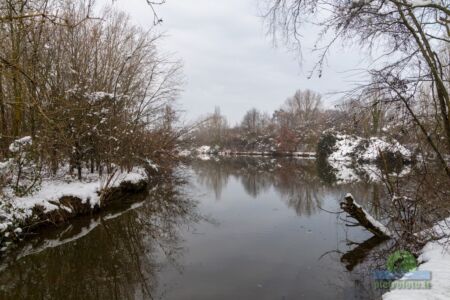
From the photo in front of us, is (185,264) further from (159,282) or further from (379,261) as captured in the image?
(379,261)

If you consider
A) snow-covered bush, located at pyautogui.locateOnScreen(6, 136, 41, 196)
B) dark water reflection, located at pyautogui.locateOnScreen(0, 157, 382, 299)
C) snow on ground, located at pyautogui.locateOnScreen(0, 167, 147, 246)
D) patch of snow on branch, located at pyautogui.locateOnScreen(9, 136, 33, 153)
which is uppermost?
patch of snow on branch, located at pyautogui.locateOnScreen(9, 136, 33, 153)

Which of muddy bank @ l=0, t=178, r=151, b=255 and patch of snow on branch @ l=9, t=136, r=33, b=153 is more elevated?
patch of snow on branch @ l=9, t=136, r=33, b=153

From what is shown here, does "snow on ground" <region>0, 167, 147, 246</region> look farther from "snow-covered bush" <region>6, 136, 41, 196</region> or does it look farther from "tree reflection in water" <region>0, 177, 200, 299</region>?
"tree reflection in water" <region>0, 177, 200, 299</region>

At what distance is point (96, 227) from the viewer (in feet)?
33.0

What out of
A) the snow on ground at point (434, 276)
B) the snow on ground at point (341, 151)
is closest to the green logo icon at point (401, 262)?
the snow on ground at point (434, 276)

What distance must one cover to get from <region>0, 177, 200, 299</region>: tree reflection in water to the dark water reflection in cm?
2

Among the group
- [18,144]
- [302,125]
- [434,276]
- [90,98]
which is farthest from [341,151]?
[434,276]

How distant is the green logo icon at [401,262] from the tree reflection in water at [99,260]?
4.16 m

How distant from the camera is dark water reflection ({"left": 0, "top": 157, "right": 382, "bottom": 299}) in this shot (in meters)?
5.86

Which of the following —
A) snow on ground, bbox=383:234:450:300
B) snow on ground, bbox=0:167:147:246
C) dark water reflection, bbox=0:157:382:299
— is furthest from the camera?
snow on ground, bbox=0:167:147:246

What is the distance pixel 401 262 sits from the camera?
5.66 m

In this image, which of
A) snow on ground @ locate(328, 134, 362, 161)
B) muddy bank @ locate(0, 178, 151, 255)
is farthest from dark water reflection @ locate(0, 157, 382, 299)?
snow on ground @ locate(328, 134, 362, 161)

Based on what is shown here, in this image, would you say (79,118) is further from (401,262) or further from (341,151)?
(341,151)

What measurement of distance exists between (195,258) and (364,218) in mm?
4343
